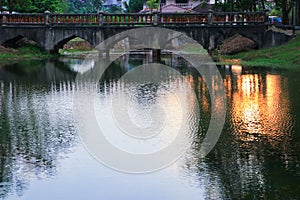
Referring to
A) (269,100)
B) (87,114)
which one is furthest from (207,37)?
(87,114)

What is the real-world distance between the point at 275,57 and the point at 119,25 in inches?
637

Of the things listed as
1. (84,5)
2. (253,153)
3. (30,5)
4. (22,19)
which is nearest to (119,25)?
(22,19)

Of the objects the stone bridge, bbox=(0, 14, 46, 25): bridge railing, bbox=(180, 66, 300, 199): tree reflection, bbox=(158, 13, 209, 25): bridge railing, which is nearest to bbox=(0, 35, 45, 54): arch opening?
the stone bridge

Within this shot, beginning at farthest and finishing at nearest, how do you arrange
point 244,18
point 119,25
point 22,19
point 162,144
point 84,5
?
point 84,5
point 22,19
point 119,25
point 244,18
point 162,144

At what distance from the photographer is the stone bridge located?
182 feet

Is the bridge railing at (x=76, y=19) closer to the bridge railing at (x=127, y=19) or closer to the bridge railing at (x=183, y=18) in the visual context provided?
the bridge railing at (x=127, y=19)

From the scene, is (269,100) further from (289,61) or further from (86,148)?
(289,61)

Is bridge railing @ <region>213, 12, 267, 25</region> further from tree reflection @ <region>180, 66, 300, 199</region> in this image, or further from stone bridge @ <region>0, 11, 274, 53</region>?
tree reflection @ <region>180, 66, 300, 199</region>

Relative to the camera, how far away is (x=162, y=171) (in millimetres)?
14594

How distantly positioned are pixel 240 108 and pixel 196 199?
11.7 meters

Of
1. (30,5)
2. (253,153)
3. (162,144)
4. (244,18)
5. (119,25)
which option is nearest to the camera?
(253,153)

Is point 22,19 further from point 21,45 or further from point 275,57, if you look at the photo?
point 275,57

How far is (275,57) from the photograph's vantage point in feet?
152

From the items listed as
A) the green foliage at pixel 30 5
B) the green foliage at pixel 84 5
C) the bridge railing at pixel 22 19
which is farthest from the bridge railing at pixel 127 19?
the green foliage at pixel 84 5
